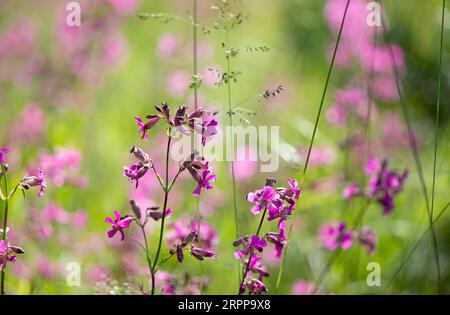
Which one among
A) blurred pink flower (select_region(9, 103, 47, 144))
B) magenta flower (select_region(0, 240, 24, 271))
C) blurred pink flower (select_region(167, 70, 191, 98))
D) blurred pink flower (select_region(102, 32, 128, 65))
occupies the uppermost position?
blurred pink flower (select_region(102, 32, 128, 65))

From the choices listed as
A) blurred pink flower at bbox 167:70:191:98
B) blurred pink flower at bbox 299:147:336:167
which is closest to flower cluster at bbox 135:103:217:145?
blurred pink flower at bbox 299:147:336:167

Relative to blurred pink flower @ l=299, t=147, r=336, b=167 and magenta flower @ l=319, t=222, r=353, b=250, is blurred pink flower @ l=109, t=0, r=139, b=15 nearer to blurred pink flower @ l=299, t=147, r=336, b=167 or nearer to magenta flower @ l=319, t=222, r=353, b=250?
blurred pink flower @ l=299, t=147, r=336, b=167

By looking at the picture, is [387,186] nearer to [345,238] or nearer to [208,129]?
[345,238]

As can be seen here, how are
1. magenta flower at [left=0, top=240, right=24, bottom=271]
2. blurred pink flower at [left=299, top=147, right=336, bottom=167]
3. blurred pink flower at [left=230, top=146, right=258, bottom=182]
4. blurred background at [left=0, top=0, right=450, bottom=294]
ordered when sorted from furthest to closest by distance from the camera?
blurred pink flower at [left=230, top=146, right=258, bottom=182], blurred pink flower at [left=299, top=147, right=336, bottom=167], blurred background at [left=0, top=0, right=450, bottom=294], magenta flower at [left=0, top=240, right=24, bottom=271]

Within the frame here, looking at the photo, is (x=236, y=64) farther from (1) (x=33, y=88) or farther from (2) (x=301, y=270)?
(2) (x=301, y=270)

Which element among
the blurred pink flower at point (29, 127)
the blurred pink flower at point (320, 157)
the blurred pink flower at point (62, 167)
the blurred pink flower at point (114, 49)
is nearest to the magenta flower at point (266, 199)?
the blurred pink flower at point (62, 167)

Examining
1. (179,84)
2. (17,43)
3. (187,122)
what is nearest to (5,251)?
(187,122)

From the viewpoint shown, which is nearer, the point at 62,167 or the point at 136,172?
the point at 136,172

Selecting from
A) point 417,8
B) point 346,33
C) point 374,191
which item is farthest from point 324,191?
point 417,8

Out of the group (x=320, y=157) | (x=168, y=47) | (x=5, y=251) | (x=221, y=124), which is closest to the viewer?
(x=5, y=251)
